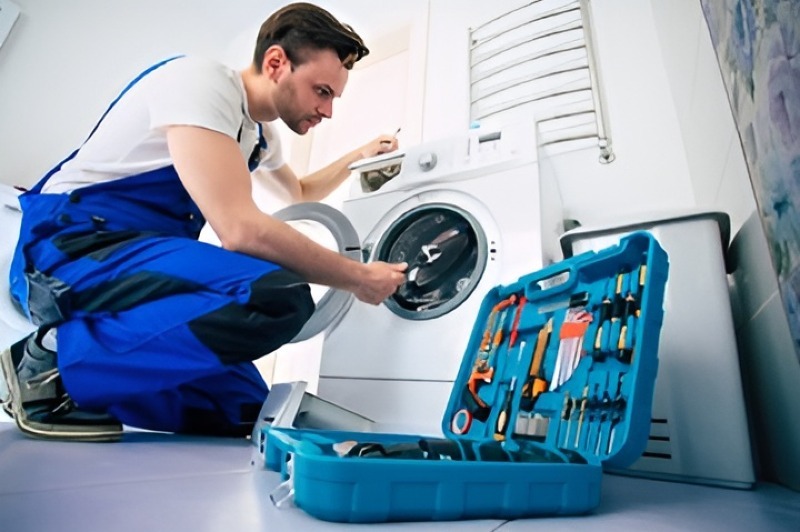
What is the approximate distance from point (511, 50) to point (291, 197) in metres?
1.28

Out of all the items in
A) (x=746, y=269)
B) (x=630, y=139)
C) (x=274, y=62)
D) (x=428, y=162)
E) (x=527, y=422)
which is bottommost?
(x=527, y=422)

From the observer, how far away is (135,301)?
847mm

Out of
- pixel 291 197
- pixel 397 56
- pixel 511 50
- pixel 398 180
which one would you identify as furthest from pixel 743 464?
pixel 397 56

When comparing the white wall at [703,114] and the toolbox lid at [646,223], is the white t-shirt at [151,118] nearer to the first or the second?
the toolbox lid at [646,223]

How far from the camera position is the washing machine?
112 centimetres

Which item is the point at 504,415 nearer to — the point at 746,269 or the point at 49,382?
the point at 746,269


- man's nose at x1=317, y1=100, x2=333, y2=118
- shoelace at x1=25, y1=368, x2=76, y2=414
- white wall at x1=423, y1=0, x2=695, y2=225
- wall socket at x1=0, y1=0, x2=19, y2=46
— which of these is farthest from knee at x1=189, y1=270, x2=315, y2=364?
wall socket at x1=0, y1=0, x2=19, y2=46

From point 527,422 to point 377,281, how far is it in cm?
44

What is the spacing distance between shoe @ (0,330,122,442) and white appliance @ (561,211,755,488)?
3.30 ft

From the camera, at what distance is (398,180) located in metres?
1.40

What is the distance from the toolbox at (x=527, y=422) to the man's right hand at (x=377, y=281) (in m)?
0.23

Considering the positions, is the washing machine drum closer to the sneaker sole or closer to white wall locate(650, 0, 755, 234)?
white wall locate(650, 0, 755, 234)

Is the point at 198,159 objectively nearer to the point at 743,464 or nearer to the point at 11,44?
the point at 743,464

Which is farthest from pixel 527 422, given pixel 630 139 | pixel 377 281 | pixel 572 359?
pixel 630 139
